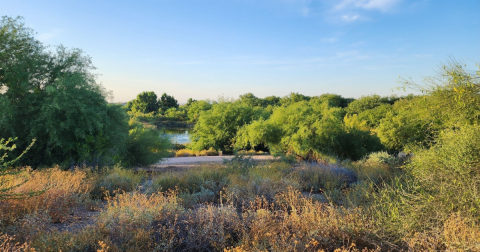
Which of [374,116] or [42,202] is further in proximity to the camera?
[374,116]

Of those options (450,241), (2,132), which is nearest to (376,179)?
(450,241)

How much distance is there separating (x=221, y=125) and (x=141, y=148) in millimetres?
12937

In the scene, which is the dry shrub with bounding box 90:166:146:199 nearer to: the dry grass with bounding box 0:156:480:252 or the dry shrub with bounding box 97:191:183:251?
the dry grass with bounding box 0:156:480:252

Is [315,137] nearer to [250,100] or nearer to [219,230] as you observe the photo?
[219,230]

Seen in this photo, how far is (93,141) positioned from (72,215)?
6.21 m

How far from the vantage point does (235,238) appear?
18.0 ft

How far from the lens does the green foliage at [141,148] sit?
57.3 ft

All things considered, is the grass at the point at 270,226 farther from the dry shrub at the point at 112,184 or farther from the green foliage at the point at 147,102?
the green foliage at the point at 147,102

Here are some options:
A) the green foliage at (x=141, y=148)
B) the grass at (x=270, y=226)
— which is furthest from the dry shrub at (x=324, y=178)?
the green foliage at (x=141, y=148)

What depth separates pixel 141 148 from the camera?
17.6 meters

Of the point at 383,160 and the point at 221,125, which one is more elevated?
the point at 221,125

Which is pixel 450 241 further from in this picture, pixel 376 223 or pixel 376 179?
pixel 376 179

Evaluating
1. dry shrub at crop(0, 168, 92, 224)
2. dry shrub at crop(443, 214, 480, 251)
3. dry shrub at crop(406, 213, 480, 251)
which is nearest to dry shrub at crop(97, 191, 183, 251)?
dry shrub at crop(0, 168, 92, 224)

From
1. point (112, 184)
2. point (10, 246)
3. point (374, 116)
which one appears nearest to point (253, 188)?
point (112, 184)
